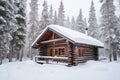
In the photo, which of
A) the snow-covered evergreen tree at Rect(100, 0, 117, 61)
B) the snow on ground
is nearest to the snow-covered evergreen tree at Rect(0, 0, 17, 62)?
the snow on ground

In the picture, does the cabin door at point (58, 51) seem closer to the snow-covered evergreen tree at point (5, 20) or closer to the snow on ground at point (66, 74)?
the snow on ground at point (66, 74)

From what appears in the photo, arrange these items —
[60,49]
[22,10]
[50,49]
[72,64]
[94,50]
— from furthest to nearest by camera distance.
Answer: [22,10]
[94,50]
[50,49]
[60,49]
[72,64]

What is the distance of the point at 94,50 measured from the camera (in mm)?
23938

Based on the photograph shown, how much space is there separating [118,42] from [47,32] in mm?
17191

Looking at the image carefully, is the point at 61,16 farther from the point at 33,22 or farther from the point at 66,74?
the point at 66,74

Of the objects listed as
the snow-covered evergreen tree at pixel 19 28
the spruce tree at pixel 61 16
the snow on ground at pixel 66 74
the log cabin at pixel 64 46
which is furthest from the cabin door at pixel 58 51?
the spruce tree at pixel 61 16

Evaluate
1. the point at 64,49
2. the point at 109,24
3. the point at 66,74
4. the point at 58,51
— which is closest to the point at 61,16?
the point at 109,24

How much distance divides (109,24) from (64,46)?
44.8 feet

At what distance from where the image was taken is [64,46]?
19516 mm

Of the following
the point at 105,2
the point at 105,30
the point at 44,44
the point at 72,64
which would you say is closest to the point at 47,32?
the point at 44,44

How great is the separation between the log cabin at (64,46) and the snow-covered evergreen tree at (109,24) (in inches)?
229

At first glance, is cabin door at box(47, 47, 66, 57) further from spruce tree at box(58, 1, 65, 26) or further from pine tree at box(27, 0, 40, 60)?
spruce tree at box(58, 1, 65, 26)

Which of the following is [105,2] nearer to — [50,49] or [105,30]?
[105,30]

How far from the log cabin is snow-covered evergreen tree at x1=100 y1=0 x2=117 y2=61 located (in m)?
5.82
